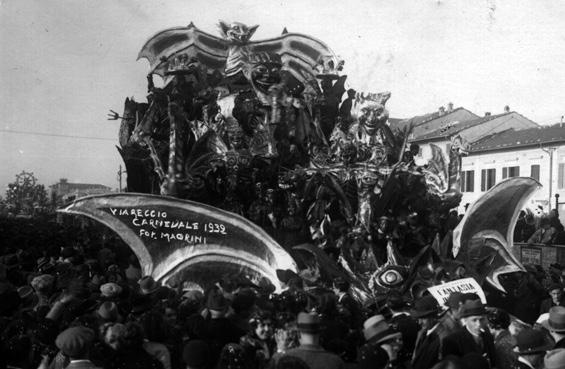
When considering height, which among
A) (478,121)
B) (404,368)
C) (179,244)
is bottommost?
(404,368)

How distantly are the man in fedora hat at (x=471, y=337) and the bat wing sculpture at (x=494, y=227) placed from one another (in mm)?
7340

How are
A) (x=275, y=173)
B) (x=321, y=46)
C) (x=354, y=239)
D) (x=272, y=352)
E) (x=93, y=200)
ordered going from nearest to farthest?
(x=272, y=352)
(x=93, y=200)
(x=354, y=239)
(x=275, y=173)
(x=321, y=46)

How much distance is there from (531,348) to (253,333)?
84.3 inches

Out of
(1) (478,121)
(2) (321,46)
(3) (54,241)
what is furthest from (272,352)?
(1) (478,121)

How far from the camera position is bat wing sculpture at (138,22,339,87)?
17.1 meters

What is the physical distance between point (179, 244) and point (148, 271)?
2.30 feet

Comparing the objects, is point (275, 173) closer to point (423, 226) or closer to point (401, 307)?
point (423, 226)

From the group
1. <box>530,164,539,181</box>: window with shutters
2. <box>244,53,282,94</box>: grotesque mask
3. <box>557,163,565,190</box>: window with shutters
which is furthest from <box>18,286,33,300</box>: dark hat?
<box>530,164,539,181</box>: window with shutters

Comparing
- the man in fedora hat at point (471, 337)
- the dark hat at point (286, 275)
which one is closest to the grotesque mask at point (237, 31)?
the dark hat at point (286, 275)

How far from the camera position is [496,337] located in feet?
20.9

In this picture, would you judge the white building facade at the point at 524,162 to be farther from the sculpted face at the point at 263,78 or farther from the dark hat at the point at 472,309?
the dark hat at the point at 472,309

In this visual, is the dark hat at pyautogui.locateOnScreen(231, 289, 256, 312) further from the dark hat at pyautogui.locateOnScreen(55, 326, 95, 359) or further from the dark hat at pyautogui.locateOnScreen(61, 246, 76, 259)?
the dark hat at pyautogui.locateOnScreen(61, 246, 76, 259)

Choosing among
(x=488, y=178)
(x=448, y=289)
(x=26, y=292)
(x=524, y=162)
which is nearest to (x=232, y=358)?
(x=448, y=289)

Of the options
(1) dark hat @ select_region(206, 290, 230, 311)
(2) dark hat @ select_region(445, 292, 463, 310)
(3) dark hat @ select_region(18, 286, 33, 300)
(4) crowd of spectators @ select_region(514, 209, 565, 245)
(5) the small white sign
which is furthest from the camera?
(4) crowd of spectators @ select_region(514, 209, 565, 245)
